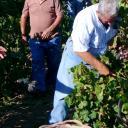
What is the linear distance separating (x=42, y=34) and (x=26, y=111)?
1066 mm

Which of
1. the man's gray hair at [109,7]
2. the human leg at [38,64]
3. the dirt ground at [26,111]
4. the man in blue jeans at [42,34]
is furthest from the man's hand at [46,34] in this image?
the man's gray hair at [109,7]

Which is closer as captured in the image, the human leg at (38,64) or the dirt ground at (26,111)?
the dirt ground at (26,111)

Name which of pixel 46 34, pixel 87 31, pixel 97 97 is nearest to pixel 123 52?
pixel 87 31

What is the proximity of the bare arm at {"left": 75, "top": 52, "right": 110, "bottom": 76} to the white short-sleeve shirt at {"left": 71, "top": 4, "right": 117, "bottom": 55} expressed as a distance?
2.3 inches

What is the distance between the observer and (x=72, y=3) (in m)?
12.1

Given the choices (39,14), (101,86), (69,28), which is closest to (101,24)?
(101,86)

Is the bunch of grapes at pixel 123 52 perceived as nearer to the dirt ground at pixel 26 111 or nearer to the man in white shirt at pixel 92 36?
the man in white shirt at pixel 92 36

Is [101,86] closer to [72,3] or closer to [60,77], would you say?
[60,77]

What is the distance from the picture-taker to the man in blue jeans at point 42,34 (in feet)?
27.1

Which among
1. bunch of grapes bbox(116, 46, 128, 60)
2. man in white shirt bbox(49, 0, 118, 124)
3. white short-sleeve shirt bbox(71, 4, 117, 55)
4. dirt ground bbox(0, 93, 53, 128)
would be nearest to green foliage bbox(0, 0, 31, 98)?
dirt ground bbox(0, 93, 53, 128)

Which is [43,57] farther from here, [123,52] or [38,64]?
[123,52]

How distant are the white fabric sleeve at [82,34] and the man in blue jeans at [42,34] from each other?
2445 millimetres

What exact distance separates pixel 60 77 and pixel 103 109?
1.21 meters

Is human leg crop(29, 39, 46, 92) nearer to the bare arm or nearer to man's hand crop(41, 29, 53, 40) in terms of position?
man's hand crop(41, 29, 53, 40)
